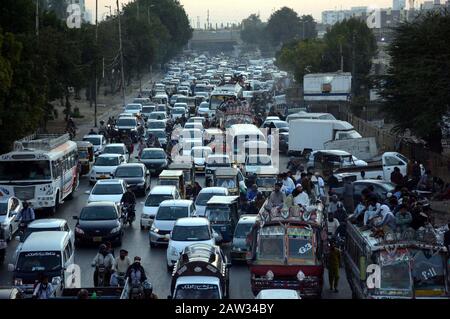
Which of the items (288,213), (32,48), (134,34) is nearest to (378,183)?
(288,213)

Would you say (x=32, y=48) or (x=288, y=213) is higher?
(x=32, y=48)

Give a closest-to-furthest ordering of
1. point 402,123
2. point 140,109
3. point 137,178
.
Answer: point 137,178 → point 402,123 → point 140,109

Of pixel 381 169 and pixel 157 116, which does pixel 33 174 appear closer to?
pixel 381 169

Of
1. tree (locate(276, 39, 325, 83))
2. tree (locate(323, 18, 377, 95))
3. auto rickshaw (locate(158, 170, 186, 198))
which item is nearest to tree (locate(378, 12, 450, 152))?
auto rickshaw (locate(158, 170, 186, 198))

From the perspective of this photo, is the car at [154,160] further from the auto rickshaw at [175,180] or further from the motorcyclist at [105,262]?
the motorcyclist at [105,262]

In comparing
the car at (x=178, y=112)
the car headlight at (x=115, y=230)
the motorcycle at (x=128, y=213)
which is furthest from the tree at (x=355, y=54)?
the car headlight at (x=115, y=230)

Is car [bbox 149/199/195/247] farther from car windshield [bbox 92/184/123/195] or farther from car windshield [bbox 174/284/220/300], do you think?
car windshield [bbox 174/284/220/300]
